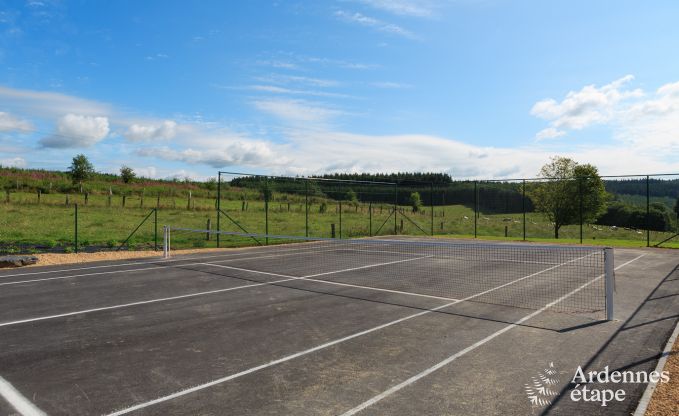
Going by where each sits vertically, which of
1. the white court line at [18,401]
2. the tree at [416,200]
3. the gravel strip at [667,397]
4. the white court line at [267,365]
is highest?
the tree at [416,200]

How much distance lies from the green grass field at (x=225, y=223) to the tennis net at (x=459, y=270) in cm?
482

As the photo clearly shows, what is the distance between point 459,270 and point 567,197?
2440cm

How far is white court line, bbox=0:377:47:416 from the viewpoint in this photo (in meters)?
4.49

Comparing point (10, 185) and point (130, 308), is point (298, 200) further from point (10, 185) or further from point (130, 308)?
point (10, 185)

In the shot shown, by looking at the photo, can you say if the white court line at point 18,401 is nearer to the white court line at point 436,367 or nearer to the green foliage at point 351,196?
the white court line at point 436,367

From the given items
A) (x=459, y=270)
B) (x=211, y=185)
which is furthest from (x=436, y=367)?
(x=211, y=185)

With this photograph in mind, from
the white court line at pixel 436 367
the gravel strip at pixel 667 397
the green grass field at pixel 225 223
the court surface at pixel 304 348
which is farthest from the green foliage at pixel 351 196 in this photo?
the gravel strip at pixel 667 397

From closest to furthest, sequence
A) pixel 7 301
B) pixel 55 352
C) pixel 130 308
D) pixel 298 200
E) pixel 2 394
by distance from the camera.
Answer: pixel 2 394 < pixel 55 352 < pixel 130 308 < pixel 7 301 < pixel 298 200

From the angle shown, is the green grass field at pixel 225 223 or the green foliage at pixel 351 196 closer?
the green grass field at pixel 225 223

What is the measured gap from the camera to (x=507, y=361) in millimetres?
5898

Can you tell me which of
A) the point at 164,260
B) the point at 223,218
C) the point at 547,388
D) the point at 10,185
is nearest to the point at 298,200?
the point at 223,218

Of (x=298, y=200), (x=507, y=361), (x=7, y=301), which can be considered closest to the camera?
(x=507, y=361)

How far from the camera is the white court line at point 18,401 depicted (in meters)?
4.49

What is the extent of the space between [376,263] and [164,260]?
26.5ft
